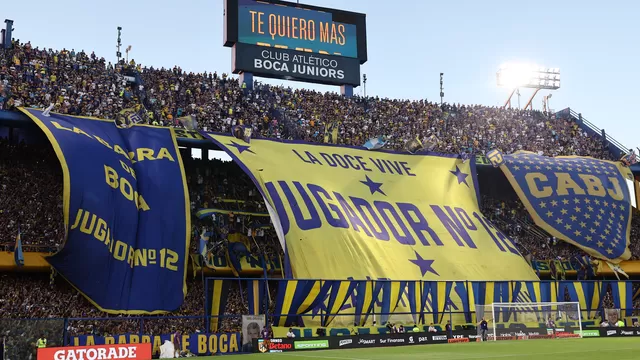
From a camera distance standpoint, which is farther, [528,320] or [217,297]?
[528,320]

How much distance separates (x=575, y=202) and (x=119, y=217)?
28097 mm

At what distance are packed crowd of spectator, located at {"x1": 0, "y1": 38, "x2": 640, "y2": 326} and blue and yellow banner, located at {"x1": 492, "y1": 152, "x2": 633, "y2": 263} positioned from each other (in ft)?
8.18

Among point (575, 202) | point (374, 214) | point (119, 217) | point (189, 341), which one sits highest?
point (575, 202)

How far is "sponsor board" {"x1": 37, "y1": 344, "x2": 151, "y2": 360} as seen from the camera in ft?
70.9

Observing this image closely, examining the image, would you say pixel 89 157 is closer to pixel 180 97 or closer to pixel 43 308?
pixel 43 308

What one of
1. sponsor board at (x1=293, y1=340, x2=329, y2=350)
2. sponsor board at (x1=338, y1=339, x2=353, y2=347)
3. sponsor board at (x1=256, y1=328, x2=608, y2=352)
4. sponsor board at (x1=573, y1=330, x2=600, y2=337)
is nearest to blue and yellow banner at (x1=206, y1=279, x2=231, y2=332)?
sponsor board at (x1=256, y1=328, x2=608, y2=352)

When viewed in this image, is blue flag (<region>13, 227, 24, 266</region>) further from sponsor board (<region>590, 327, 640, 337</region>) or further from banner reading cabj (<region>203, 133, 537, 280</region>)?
sponsor board (<region>590, 327, 640, 337</region>)

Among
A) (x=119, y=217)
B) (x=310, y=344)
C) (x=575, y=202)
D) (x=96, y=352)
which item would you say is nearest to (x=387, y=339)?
(x=310, y=344)

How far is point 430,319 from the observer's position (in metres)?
34.6

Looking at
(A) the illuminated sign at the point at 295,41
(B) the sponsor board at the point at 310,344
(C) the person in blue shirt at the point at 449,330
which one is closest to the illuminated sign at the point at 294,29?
(A) the illuminated sign at the point at 295,41

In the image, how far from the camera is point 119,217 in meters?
33.3

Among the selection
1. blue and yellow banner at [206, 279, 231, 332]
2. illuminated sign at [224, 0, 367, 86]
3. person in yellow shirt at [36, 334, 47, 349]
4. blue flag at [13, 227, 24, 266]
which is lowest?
person in yellow shirt at [36, 334, 47, 349]

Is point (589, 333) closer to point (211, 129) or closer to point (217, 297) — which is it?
point (217, 297)

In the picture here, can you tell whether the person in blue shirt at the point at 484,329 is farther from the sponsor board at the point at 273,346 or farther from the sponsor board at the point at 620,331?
the sponsor board at the point at 273,346
